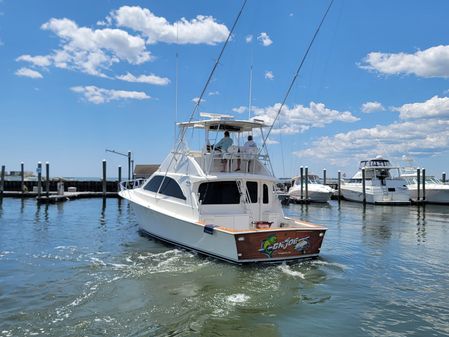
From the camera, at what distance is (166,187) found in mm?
14055

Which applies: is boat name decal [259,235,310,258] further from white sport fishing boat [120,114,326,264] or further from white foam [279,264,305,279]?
white foam [279,264,305,279]

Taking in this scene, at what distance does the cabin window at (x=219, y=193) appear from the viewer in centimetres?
1248

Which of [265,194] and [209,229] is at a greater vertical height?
[265,194]

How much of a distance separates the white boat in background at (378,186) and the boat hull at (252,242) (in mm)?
27617

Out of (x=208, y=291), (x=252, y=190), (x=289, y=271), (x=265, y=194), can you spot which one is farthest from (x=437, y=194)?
(x=208, y=291)

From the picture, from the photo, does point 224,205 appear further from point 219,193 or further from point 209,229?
point 209,229

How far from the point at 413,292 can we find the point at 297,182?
35414 millimetres

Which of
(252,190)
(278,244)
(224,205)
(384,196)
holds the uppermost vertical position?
(252,190)

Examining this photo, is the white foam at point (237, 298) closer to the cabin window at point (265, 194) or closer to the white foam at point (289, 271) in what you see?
the white foam at point (289, 271)

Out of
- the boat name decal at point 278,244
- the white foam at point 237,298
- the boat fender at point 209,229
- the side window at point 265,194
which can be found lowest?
the white foam at point 237,298

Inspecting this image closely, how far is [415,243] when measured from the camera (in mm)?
15359

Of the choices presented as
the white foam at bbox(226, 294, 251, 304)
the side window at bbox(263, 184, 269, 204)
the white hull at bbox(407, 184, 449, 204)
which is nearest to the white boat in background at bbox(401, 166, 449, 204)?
the white hull at bbox(407, 184, 449, 204)

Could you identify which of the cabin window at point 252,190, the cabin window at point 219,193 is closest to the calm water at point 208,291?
the cabin window at point 219,193

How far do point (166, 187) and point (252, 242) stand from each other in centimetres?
472
